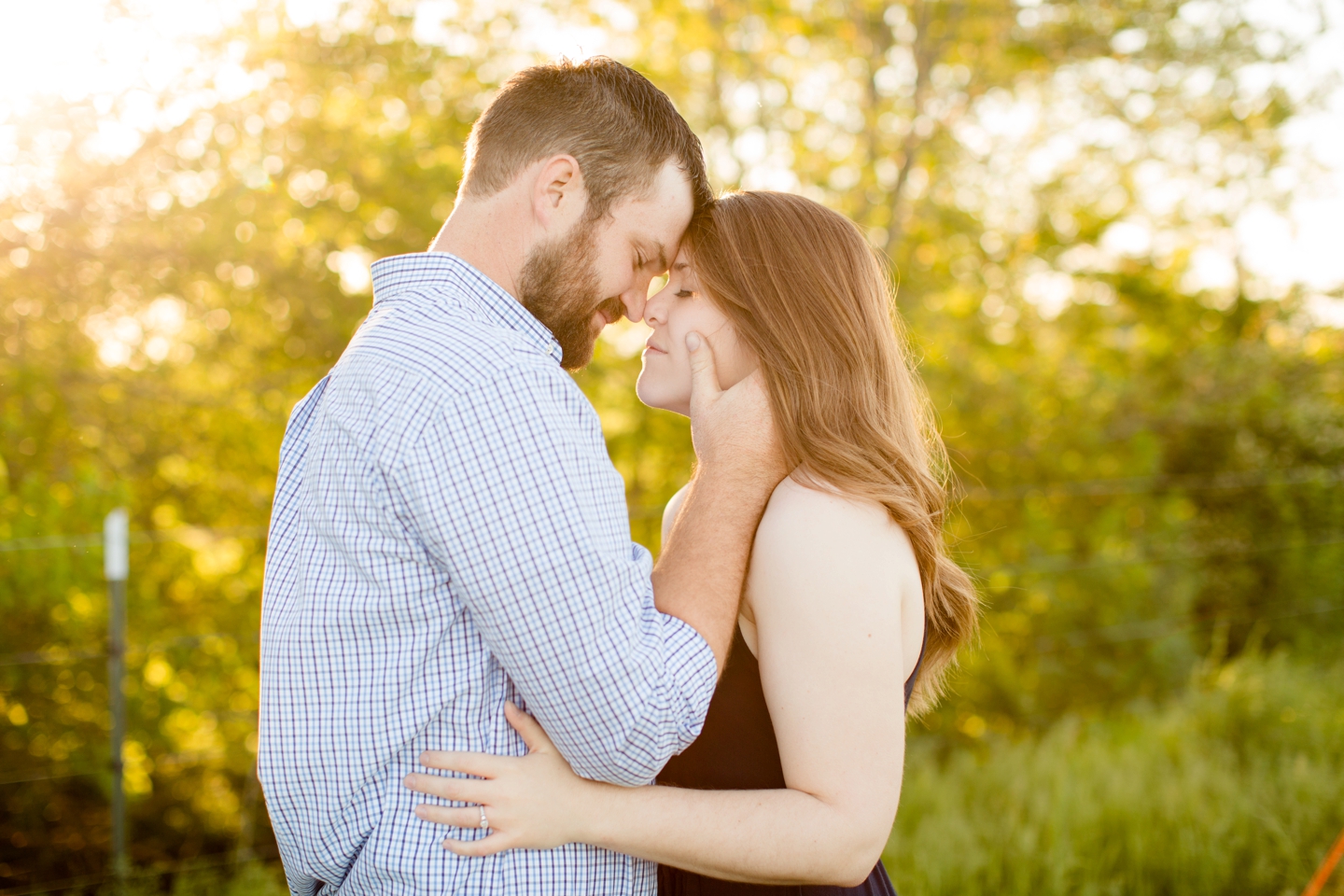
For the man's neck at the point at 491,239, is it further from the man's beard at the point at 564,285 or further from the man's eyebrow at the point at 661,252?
the man's eyebrow at the point at 661,252

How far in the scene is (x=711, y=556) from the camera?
128 cm

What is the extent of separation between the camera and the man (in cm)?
107

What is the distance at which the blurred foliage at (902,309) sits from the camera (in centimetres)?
340

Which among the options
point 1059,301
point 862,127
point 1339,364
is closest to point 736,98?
point 862,127

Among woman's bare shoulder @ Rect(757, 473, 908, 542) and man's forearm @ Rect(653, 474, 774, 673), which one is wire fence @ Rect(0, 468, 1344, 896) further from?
man's forearm @ Rect(653, 474, 774, 673)

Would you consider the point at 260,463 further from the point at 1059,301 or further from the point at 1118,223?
the point at 1118,223

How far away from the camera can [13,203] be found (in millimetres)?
3344

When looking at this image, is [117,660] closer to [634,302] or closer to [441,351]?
[634,302]

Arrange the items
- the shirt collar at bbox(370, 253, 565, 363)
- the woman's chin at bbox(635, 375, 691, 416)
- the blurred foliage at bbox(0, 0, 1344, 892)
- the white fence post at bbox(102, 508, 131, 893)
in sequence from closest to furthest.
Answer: the shirt collar at bbox(370, 253, 565, 363), the woman's chin at bbox(635, 375, 691, 416), the white fence post at bbox(102, 508, 131, 893), the blurred foliage at bbox(0, 0, 1344, 892)

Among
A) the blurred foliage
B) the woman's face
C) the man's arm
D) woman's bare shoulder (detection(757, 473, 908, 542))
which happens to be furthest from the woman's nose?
the blurred foliage

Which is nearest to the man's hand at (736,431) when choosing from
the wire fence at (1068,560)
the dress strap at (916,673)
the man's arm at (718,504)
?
the man's arm at (718,504)

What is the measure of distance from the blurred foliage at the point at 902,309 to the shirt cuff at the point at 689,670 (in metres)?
2.58

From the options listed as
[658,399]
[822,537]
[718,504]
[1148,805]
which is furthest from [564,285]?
[1148,805]

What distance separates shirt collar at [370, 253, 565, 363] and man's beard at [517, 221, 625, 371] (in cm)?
8
